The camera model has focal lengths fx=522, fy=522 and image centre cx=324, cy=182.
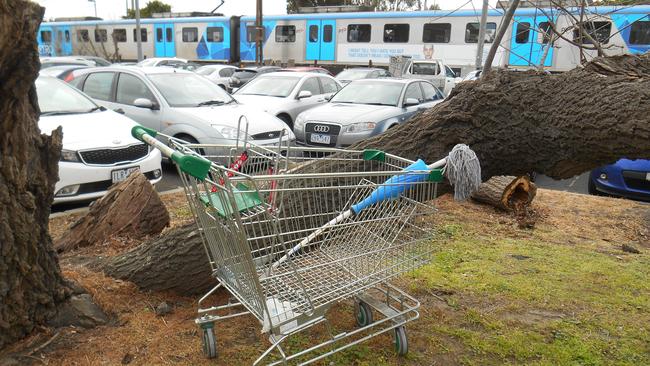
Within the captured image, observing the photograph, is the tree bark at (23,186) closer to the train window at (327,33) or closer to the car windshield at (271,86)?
the car windshield at (271,86)

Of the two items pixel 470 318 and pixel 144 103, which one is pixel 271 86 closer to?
pixel 144 103

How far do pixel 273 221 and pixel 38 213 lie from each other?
1468mm

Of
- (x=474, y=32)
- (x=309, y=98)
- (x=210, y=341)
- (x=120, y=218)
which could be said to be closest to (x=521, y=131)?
(x=210, y=341)

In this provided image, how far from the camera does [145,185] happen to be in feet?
15.2

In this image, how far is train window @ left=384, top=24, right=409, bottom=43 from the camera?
24.6 meters

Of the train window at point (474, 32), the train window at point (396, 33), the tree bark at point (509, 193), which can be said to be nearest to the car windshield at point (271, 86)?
the tree bark at point (509, 193)

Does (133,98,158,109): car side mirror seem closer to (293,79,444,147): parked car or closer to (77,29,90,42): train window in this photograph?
(293,79,444,147): parked car

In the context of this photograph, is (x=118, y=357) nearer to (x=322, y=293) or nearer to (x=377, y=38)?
(x=322, y=293)

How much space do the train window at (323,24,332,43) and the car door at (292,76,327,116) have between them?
14.7 meters

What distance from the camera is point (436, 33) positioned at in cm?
2389

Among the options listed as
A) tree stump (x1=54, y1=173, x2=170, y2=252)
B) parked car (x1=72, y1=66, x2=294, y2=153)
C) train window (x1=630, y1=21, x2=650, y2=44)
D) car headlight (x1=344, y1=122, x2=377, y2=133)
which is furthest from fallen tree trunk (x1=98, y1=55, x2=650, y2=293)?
train window (x1=630, y1=21, x2=650, y2=44)

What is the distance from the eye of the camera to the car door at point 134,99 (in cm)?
819

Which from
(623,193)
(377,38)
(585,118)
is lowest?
(623,193)

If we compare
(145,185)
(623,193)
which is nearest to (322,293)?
(145,185)
